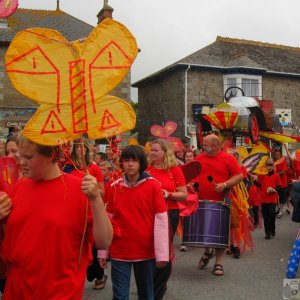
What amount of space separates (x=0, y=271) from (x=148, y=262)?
1.41 metres

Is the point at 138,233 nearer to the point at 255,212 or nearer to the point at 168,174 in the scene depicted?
the point at 168,174

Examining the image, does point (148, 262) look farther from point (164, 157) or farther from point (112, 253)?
point (164, 157)

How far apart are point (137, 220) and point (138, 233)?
0.33ft

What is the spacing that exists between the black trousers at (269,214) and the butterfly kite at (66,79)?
21.3 ft

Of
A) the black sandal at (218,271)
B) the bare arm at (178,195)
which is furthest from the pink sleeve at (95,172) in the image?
the black sandal at (218,271)

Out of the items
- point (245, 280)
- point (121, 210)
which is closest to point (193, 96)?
point (245, 280)

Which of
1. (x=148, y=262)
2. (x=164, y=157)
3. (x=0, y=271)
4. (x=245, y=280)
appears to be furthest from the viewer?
(x=245, y=280)

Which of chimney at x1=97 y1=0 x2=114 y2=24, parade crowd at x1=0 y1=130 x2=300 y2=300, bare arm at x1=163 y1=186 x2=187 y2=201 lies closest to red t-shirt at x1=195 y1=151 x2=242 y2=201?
parade crowd at x1=0 y1=130 x2=300 y2=300

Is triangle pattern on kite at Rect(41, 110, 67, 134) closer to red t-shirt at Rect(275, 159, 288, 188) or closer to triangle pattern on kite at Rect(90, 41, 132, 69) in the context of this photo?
triangle pattern on kite at Rect(90, 41, 132, 69)

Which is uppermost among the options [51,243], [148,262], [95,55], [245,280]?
[95,55]

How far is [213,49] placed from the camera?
76.7 feet

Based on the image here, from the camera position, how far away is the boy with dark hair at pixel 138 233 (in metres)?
3.68

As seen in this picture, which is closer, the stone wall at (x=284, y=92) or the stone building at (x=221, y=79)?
the stone building at (x=221, y=79)

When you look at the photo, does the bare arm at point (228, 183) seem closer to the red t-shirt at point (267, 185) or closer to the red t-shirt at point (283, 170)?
the red t-shirt at point (267, 185)
